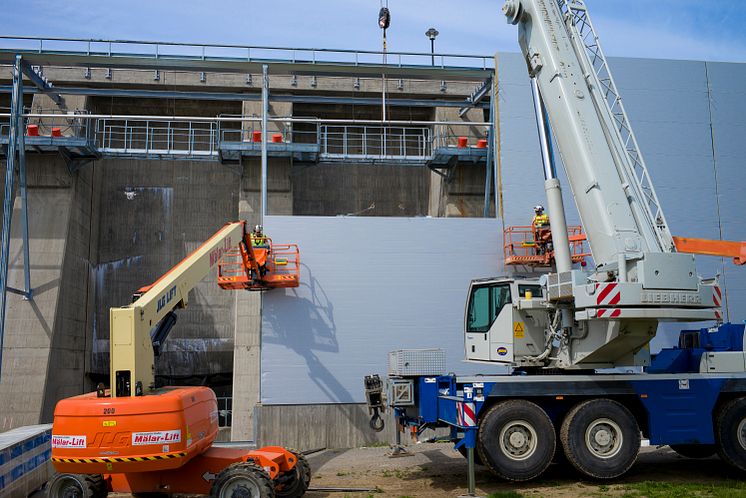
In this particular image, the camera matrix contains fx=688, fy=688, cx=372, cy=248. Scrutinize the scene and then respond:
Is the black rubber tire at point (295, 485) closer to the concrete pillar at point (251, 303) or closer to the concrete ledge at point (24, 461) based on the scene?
the concrete ledge at point (24, 461)

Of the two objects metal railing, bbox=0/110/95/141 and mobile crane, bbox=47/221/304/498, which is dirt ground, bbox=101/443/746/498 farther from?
metal railing, bbox=0/110/95/141

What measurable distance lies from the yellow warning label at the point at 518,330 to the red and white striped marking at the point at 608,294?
6.15 feet

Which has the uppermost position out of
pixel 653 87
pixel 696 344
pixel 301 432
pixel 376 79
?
pixel 376 79

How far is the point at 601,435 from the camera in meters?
11.2

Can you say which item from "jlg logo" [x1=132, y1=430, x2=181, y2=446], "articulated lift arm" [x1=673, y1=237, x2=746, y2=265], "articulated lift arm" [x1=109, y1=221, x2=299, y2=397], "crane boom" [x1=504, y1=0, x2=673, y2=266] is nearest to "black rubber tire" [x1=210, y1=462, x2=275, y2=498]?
"jlg logo" [x1=132, y1=430, x2=181, y2=446]

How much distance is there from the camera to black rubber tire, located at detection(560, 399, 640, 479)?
10961mm

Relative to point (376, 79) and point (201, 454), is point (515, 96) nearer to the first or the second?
point (376, 79)

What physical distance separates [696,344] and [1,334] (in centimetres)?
1742

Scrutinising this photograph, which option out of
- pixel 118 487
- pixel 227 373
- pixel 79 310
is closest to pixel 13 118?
pixel 79 310

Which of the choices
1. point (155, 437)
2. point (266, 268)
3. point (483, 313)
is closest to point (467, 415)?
point (483, 313)

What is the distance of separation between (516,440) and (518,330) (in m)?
1.84

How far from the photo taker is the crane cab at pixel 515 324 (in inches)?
462

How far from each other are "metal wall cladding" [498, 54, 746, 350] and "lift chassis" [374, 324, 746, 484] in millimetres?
8676

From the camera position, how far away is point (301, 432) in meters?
18.2
